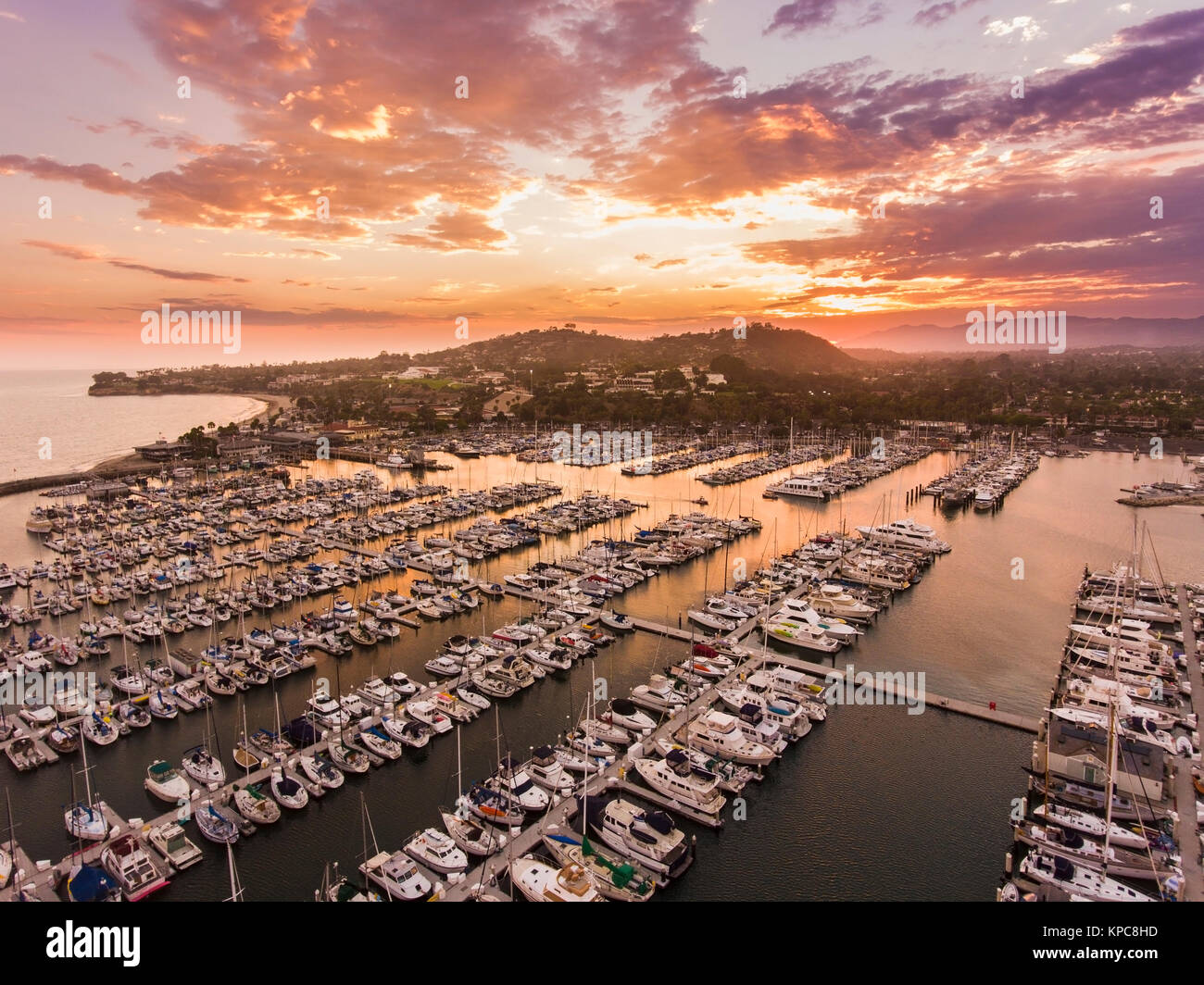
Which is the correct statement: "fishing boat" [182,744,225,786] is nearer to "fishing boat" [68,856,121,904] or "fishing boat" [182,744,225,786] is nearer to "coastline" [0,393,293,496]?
"fishing boat" [68,856,121,904]

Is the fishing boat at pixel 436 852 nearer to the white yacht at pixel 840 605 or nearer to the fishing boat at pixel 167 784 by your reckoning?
the fishing boat at pixel 167 784

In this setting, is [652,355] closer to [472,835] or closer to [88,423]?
[88,423]

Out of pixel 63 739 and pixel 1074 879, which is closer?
pixel 1074 879

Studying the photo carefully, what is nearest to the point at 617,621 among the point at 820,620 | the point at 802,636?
the point at 802,636

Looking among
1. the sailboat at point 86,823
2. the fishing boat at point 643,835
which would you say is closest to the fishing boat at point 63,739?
the sailboat at point 86,823

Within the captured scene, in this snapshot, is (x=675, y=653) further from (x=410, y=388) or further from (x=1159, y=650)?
(x=410, y=388)

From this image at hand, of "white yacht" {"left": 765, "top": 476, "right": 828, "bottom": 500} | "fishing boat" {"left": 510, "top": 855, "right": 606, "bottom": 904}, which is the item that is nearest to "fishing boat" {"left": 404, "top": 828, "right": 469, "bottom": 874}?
"fishing boat" {"left": 510, "top": 855, "right": 606, "bottom": 904}

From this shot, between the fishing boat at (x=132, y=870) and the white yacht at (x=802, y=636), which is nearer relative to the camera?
the fishing boat at (x=132, y=870)
